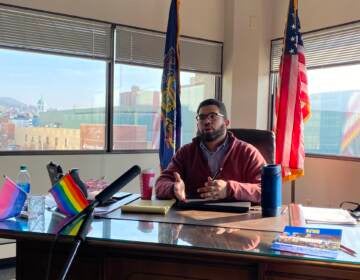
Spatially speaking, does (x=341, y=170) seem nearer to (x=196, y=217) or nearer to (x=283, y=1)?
(x=283, y=1)

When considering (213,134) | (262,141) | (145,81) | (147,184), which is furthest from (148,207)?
(145,81)

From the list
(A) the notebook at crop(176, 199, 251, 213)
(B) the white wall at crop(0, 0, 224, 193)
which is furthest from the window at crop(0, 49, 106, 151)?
(A) the notebook at crop(176, 199, 251, 213)

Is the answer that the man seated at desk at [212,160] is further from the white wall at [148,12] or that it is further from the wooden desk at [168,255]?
the white wall at [148,12]

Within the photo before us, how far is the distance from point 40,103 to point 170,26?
4.43ft

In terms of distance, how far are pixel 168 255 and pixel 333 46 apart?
3.00 meters

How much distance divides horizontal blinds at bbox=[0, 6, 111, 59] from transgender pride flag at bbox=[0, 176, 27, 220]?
1.94 m

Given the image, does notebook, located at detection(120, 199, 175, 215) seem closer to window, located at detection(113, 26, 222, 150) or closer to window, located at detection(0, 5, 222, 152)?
window, located at detection(0, 5, 222, 152)

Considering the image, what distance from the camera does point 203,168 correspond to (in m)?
2.08

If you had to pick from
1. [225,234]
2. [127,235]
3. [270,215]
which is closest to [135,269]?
[127,235]

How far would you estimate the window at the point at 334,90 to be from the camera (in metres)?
3.46

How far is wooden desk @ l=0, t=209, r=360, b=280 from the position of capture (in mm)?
1165

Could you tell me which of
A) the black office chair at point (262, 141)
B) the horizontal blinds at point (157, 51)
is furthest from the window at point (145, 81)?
the black office chair at point (262, 141)

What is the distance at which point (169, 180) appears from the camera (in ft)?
6.52

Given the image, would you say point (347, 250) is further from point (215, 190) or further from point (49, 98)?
point (49, 98)
